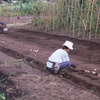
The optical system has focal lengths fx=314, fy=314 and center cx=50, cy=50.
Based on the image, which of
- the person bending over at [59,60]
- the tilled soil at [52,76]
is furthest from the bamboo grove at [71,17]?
the person bending over at [59,60]

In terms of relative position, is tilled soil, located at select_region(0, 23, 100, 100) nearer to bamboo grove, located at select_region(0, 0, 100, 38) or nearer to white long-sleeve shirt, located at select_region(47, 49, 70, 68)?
white long-sleeve shirt, located at select_region(47, 49, 70, 68)

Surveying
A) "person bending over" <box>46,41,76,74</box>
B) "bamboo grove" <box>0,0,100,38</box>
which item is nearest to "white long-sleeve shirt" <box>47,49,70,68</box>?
"person bending over" <box>46,41,76,74</box>

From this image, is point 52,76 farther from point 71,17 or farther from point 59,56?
point 71,17

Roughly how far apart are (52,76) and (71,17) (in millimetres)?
6873

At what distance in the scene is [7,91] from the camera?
252 inches

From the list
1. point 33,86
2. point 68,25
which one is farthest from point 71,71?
point 68,25

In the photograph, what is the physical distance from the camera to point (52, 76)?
732cm

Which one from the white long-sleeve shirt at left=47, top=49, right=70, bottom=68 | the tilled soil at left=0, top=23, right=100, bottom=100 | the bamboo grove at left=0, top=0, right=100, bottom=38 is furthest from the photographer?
the bamboo grove at left=0, top=0, right=100, bottom=38

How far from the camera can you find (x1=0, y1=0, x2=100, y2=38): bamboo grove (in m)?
13.1

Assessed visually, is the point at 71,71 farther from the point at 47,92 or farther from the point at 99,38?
the point at 99,38

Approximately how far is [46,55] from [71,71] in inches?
98.5

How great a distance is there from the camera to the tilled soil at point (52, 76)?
6068mm

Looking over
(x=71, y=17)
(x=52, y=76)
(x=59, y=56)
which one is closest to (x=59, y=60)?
(x=59, y=56)

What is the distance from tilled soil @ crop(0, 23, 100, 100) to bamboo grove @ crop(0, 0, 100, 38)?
92cm
